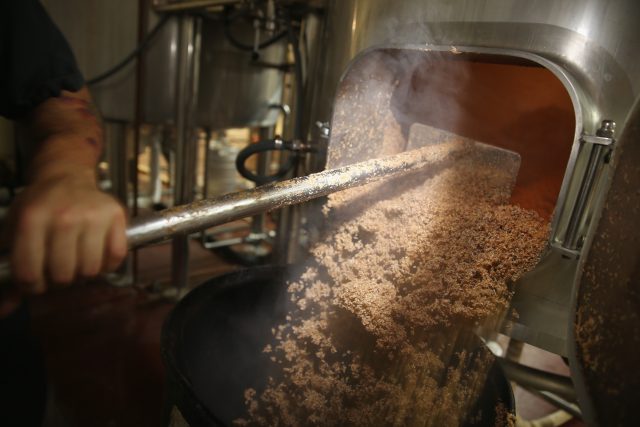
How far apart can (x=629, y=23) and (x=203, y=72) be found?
4.84 ft

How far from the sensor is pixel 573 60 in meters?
0.55

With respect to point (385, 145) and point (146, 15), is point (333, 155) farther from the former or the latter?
point (146, 15)

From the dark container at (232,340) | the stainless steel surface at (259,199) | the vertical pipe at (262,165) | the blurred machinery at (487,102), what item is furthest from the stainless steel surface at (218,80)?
the stainless steel surface at (259,199)

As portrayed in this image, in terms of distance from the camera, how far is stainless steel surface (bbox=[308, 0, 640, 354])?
538 millimetres

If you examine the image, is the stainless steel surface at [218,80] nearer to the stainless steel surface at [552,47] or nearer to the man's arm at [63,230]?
the stainless steel surface at [552,47]

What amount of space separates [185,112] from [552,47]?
139 cm

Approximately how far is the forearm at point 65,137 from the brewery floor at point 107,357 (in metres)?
0.96

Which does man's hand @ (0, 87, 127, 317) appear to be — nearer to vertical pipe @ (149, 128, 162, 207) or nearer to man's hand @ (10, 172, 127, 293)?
man's hand @ (10, 172, 127, 293)

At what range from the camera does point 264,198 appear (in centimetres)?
56

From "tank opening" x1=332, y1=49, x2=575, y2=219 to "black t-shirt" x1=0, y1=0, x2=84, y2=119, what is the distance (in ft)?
1.72

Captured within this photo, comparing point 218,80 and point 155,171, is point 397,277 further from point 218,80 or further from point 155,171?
point 155,171

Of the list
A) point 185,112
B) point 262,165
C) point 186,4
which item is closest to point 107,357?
point 185,112

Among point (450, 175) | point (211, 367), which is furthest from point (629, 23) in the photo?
point (211, 367)

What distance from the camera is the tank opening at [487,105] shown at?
85 cm
